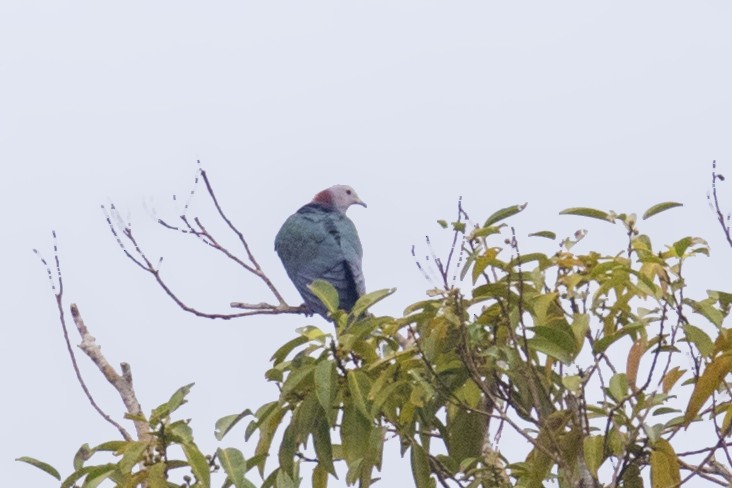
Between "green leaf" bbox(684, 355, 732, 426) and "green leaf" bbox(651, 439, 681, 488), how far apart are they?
132mm

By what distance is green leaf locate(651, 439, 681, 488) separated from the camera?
10.3ft

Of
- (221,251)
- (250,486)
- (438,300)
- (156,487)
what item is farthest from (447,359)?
(221,251)

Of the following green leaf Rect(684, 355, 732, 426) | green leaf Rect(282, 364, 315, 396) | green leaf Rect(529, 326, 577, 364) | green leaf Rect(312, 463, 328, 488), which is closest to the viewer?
green leaf Rect(684, 355, 732, 426)

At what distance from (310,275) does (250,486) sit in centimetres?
571

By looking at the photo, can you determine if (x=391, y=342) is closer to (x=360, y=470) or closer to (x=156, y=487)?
(x=360, y=470)

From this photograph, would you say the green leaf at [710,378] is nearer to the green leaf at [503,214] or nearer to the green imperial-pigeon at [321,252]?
the green leaf at [503,214]

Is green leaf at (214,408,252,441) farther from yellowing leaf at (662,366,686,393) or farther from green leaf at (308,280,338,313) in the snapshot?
yellowing leaf at (662,366,686,393)

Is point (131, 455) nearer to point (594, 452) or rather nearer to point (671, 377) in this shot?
point (594, 452)

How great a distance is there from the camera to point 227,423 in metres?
3.62

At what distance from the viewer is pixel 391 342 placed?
3766 millimetres

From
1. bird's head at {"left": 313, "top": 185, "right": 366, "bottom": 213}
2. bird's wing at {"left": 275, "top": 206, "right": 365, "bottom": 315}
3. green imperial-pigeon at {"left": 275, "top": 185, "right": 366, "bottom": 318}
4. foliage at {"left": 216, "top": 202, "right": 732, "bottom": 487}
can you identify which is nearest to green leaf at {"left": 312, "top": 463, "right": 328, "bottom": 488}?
foliage at {"left": 216, "top": 202, "right": 732, "bottom": 487}

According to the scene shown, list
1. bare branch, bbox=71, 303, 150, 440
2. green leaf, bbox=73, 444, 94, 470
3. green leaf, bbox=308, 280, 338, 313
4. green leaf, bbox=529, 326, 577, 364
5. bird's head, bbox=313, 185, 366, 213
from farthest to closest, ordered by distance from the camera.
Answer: bird's head, bbox=313, 185, 366, 213, bare branch, bbox=71, 303, 150, 440, green leaf, bbox=308, 280, 338, 313, green leaf, bbox=73, 444, 94, 470, green leaf, bbox=529, 326, 577, 364

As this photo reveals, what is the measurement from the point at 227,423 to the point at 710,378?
135 centimetres

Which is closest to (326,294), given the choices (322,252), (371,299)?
(371,299)
